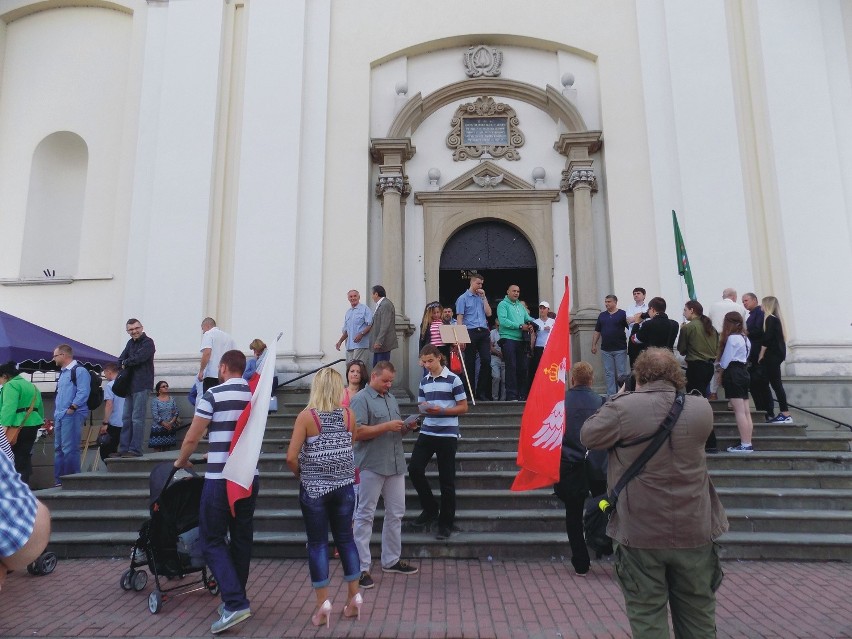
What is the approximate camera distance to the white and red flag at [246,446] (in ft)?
13.5

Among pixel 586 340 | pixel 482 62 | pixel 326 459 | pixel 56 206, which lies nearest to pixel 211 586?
pixel 326 459

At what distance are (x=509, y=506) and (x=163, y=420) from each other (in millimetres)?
5596

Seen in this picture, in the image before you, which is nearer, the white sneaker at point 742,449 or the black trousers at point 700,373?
the white sneaker at point 742,449

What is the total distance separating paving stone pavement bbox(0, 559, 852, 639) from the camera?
13.4ft

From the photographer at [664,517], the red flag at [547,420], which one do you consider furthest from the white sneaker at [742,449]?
the photographer at [664,517]

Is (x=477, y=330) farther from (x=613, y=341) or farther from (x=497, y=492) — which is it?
(x=497, y=492)

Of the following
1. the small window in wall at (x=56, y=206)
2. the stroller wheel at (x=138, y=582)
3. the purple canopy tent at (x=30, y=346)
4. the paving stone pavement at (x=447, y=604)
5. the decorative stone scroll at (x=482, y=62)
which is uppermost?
the decorative stone scroll at (x=482, y=62)

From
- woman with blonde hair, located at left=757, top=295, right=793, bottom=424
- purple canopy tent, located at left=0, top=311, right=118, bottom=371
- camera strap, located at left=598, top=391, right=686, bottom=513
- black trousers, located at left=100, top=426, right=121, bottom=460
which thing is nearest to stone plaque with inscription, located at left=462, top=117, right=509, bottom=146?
woman with blonde hair, located at left=757, top=295, right=793, bottom=424

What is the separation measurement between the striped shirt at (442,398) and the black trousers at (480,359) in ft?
12.1

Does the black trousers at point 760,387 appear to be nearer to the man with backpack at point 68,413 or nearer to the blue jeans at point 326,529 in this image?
the blue jeans at point 326,529

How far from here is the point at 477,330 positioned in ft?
30.8

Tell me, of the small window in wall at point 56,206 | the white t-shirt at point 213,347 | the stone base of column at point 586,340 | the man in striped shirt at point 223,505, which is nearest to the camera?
the man in striped shirt at point 223,505

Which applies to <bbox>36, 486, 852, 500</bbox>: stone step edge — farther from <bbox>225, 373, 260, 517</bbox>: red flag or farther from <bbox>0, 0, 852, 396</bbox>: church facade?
<bbox>0, 0, 852, 396</bbox>: church facade

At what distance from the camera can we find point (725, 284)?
33.6ft
